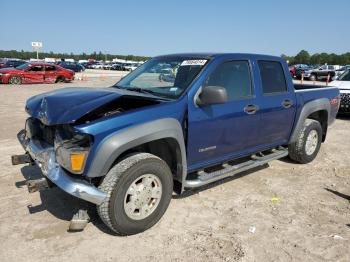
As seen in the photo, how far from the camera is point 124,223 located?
11.6 feet

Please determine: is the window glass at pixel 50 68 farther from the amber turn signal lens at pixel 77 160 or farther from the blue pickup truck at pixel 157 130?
the amber turn signal lens at pixel 77 160

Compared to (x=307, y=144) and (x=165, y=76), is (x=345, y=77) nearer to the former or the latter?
(x=307, y=144)

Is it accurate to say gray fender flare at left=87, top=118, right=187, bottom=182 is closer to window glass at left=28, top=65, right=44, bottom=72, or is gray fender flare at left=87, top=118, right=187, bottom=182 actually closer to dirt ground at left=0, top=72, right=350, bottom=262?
dirt ground at left=0, top=72, right=350, bottom=262

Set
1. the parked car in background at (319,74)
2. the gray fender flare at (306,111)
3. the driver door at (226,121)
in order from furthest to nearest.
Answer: the parked car in background at (319,74)
the gray fender flare at (306,111)
the driver door at (226,121)

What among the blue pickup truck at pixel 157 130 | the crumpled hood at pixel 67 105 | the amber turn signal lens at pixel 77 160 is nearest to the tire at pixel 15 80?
the blue pickup truck at pixel 157 130

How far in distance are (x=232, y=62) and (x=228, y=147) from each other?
3.59 feet

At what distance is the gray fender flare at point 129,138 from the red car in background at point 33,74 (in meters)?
21.0

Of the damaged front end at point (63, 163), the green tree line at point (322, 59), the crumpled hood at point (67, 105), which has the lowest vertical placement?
the damaged front end at point (63, 163)

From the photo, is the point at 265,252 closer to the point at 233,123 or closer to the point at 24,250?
the point at 233,123

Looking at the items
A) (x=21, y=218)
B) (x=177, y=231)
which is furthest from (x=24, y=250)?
(x=177, y=231)

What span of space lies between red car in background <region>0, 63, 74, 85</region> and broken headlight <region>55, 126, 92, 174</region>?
67.2ft

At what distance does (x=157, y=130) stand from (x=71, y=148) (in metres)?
0.86

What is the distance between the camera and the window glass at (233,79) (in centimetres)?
435

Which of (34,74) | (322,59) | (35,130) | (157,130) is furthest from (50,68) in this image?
(322,59)
